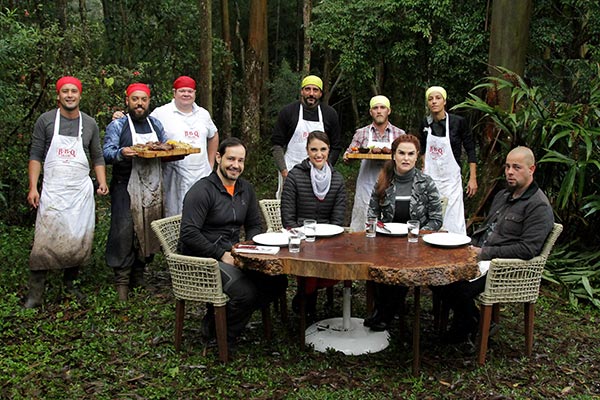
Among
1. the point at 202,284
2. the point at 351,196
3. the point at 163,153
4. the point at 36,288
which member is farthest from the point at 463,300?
the point at 351,196

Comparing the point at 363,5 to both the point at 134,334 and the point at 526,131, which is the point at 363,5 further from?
the point at 134,334

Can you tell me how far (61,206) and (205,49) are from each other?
6483 mm

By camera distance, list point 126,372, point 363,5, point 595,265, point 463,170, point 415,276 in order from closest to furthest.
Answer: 1. point 415,276
2. point 126,372
3. point 595,265
4. point 463,170
5. point 363,5

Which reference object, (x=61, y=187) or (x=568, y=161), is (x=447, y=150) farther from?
(x=61, y=187)

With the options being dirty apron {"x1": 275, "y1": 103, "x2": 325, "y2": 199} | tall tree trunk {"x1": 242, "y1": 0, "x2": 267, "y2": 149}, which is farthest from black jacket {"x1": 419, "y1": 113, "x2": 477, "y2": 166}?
tall tree trunk {"x1": 242, "y1": 0, "x2": 267, "y2": 149}

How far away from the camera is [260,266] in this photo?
4012mm

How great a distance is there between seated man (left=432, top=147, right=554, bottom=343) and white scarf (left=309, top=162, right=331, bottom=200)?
1171mm

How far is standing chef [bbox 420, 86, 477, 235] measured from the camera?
20.4 feet

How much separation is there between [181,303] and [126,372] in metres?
0.60

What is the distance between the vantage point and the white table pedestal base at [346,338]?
4676 mm

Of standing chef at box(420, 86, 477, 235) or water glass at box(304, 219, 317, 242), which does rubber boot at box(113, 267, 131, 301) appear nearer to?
water glass at box(304, 219, 317, 242)

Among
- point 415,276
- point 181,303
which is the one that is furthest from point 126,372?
point 415,276

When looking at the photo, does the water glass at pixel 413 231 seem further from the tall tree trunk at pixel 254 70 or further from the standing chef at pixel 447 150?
the tall tree trunk at pixel 254 70

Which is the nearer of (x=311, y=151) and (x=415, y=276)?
(x=415, y=276)
